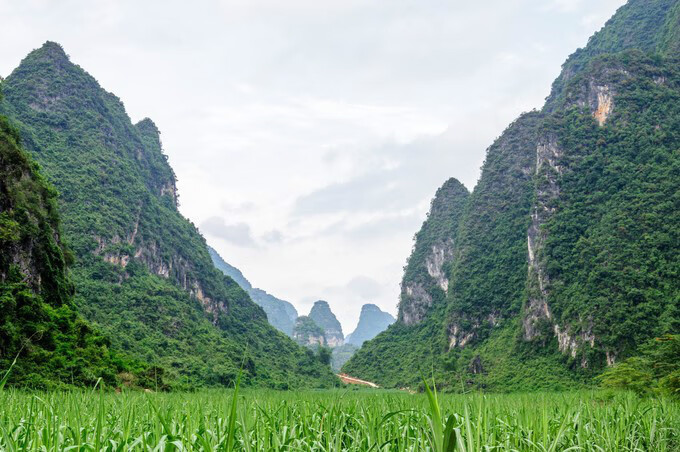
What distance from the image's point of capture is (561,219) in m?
53.2

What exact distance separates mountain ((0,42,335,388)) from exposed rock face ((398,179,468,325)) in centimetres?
2942

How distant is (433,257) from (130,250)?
5894 cm

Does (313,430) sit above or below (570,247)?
below

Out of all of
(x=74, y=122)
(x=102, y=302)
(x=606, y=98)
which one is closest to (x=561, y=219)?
(x=606, y=98)

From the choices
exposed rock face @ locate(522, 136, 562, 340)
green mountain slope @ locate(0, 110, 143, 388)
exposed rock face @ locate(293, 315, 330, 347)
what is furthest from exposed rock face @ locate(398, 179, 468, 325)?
green mountain slope @ locate(0, 110, 143, 388)

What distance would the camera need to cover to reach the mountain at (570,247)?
39281mm

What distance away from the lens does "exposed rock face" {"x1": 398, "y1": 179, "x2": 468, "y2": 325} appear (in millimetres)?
89463

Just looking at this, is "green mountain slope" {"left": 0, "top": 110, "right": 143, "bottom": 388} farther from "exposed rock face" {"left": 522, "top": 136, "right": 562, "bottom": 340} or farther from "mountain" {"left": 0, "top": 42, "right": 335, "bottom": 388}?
"exposed rock face" {"left": 522, "top": 136, "right": 562, "bottom": 340}

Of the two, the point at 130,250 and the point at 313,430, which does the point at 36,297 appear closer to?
the point at 313,430

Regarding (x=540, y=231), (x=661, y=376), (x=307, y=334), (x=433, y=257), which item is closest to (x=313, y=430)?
(x=661, y=376)

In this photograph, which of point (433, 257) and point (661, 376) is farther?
point (433, 257)

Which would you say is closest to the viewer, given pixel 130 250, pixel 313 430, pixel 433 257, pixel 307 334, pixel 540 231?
pixel 313 430

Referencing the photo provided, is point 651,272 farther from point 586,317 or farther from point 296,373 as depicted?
point 296,373

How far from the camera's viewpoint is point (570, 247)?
50.4 metres
